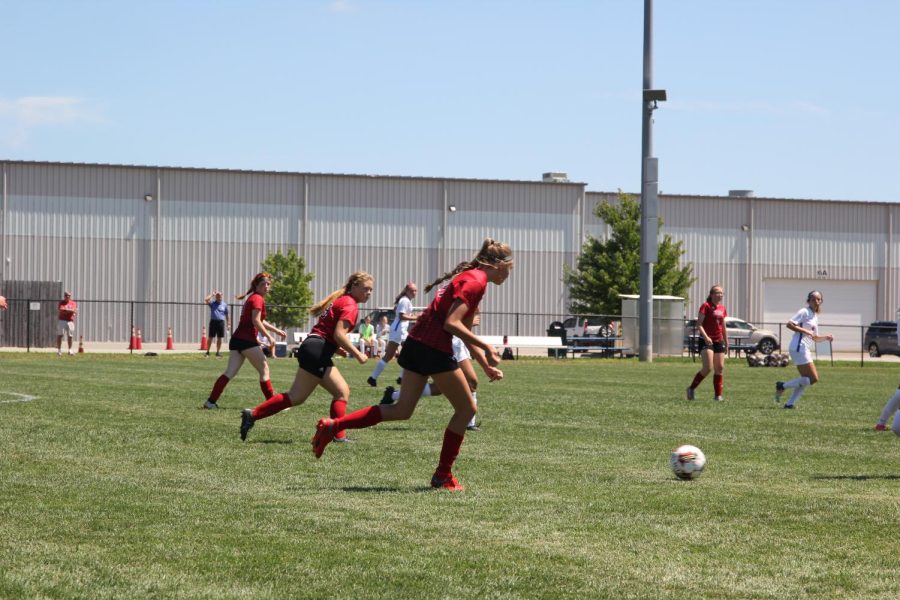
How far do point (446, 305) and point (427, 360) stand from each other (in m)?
0.43

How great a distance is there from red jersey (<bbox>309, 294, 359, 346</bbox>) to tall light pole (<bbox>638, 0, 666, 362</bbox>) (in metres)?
30.6

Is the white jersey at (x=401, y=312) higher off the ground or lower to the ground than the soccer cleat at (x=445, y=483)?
higher

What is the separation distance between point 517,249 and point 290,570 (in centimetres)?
5856

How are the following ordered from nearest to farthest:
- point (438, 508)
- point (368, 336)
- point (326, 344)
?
point (438, 508), point (326, 344), point (368, 336)

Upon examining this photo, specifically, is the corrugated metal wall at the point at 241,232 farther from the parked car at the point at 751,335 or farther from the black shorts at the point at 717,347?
the black shorts at the point at 717,347

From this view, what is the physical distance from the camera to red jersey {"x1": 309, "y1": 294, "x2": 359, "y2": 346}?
13.1m

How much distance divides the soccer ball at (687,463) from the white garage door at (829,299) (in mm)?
59753

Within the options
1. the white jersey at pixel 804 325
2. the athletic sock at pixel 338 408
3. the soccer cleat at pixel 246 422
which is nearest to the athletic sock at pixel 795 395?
the white jersey at pixel 804 325

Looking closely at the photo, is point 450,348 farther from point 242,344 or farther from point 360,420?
point 242,344

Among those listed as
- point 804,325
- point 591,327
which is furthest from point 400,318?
point 591,327

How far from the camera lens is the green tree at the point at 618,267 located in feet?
195

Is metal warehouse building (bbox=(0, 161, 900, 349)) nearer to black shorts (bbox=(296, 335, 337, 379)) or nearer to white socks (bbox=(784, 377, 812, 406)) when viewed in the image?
white socks (bbox=(784, 377, 812, 406))

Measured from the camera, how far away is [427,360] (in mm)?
9961

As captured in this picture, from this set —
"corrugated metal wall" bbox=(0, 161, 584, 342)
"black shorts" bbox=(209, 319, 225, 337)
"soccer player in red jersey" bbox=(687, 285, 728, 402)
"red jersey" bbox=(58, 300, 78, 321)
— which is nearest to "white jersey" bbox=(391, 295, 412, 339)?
"soccer player in red jersey" bbox=(687, 285, 728, 402)
